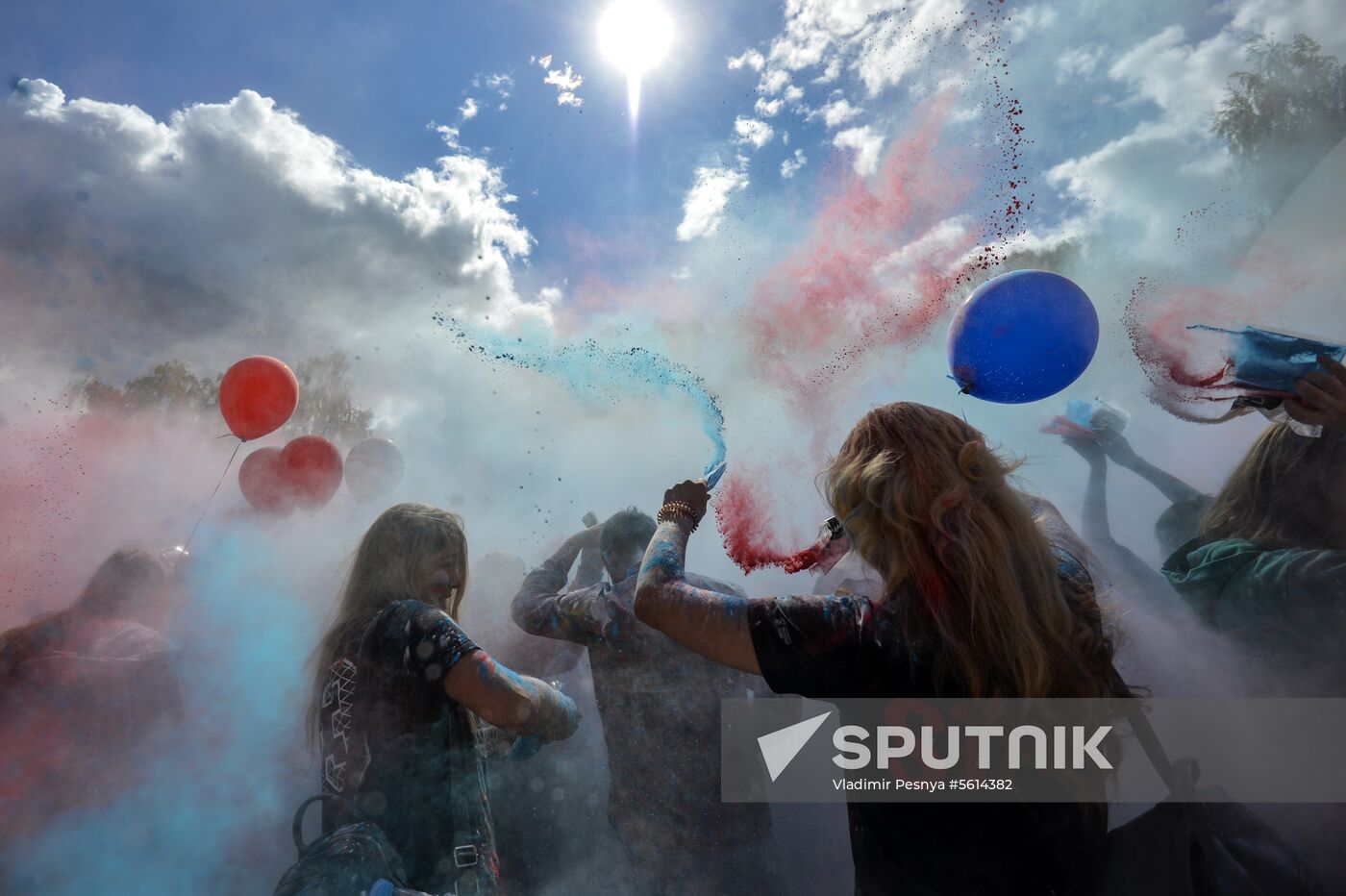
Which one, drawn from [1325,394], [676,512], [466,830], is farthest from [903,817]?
[1325,394]

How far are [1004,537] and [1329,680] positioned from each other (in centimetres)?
200

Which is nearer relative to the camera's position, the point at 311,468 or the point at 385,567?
the point at 385,567

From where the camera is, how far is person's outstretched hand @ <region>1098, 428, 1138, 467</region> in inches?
153

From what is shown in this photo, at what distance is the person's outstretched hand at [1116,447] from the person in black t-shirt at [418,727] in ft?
12.5

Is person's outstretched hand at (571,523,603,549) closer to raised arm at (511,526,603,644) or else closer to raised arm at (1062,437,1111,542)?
raised arm at (511,526,603,644)

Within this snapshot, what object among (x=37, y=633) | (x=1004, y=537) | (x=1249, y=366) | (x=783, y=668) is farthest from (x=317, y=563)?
(x=1249, y=366)

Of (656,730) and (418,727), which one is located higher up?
(656,730)

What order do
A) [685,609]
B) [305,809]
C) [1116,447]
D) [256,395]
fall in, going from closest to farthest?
[685,609], [305,809], [1116,447], [256,395]

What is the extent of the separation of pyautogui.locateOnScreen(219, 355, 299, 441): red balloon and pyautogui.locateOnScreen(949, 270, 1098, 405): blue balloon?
5123 mm

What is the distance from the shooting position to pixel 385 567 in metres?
2.32

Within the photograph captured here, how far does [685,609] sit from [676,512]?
0.48m

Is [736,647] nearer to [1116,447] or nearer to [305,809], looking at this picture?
[305,809]

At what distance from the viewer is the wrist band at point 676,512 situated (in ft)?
7.02

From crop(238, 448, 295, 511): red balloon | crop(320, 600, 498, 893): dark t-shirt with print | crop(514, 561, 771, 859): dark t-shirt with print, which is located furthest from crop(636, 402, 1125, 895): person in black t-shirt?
crop(238, 448, 295, 511): red balloon
